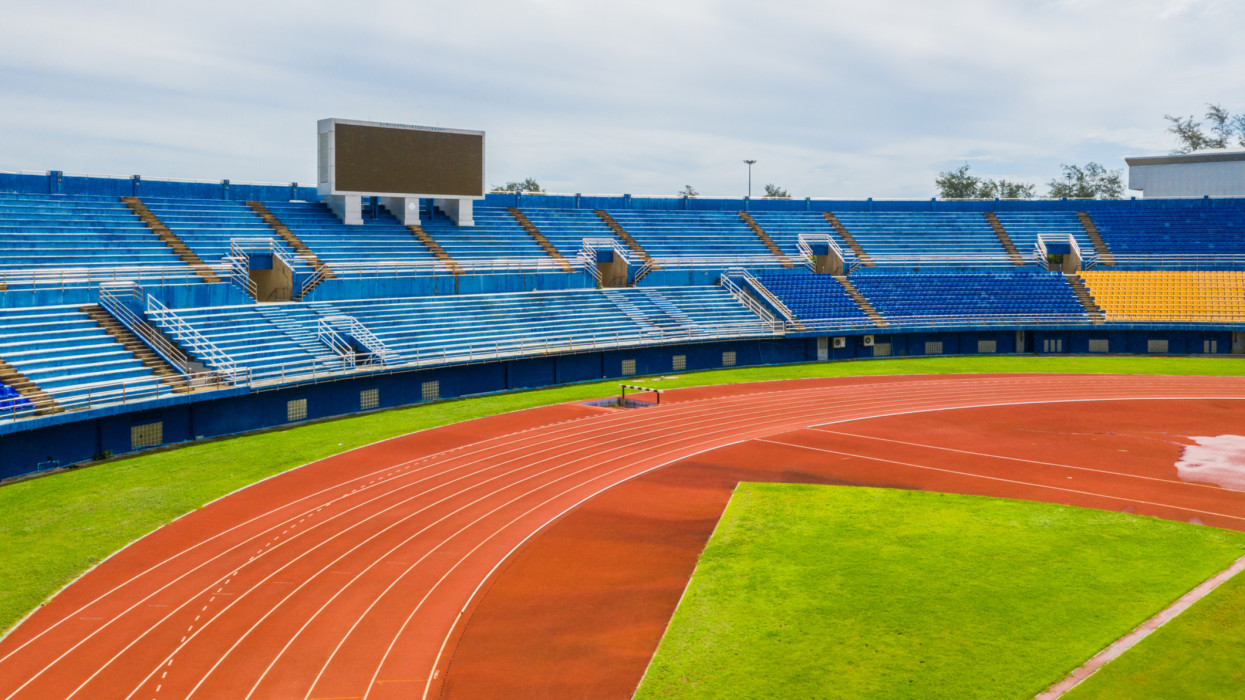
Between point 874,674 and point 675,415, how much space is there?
1929cm

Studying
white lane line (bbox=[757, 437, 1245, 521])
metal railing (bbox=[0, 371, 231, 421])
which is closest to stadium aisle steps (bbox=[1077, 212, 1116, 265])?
white lane line (bbox=[757, 437, 1245, 521])

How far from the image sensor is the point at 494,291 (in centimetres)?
4441

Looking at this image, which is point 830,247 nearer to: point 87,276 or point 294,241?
point 294,241

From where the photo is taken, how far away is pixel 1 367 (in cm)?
2491

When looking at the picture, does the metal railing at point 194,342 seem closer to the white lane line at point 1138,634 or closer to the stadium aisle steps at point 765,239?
the white lane line at point 1138,634

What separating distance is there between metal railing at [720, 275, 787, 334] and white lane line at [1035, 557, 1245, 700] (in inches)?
1208

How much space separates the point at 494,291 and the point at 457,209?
903 centimetres

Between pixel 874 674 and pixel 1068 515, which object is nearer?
pixel 874 674

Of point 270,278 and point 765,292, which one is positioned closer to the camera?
point 270,278

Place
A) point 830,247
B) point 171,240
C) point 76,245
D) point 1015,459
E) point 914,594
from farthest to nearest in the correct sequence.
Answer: point 830,247 < point 171,240 < point 76,245 < point 1015,459 < point 914,594

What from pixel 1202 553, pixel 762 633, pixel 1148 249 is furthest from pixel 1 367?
pixel 1148 249

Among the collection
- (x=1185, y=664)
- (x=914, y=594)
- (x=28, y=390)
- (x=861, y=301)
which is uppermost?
(x=861, y=301)

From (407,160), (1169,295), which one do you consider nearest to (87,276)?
(407,160)

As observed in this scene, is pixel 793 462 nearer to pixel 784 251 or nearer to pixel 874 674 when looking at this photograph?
pixel 874 674
